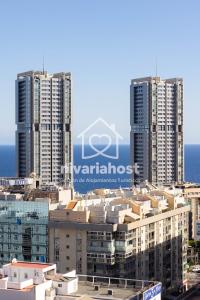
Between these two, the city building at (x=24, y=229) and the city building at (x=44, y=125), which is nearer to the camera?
the city building at (x=24, y=229)

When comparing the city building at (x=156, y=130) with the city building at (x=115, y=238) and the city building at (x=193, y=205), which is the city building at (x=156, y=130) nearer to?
the city building at (x=193, y=205)

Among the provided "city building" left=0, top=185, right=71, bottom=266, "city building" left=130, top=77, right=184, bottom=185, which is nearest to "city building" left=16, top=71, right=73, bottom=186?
"city building" left=130, top=77, right=184, bottom=185

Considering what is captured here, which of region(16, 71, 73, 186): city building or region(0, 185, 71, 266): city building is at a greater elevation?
region(16, 71, 73, 186): city building

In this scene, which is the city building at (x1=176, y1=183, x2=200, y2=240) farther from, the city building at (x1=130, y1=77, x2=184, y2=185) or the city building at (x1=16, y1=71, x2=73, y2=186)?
the city building at (x1=16, y1=71, x2=73, y2=186)

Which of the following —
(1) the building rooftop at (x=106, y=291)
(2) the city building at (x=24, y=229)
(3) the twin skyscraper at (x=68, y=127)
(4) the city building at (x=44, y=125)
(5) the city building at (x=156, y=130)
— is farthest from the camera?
(5) the city building at (x=156, y=130)

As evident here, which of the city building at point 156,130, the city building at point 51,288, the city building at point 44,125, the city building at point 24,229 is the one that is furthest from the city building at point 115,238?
the city building at point 156,130

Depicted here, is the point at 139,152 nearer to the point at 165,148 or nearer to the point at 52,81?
the point at 165,148
